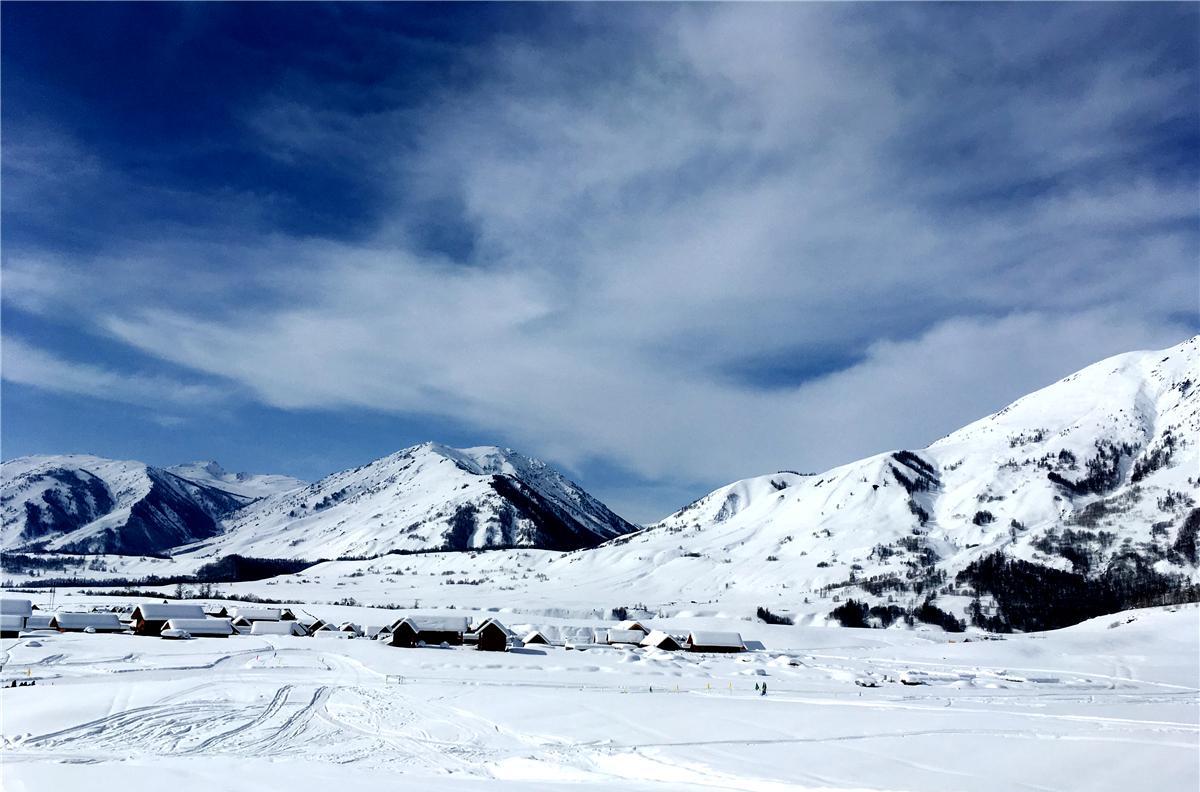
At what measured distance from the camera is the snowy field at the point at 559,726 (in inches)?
1045

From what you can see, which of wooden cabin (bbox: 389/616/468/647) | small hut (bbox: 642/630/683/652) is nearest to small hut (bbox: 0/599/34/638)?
wooden cabin (bbox: 389/616/468/647)

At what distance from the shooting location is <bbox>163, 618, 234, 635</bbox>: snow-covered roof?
99562 millimetres

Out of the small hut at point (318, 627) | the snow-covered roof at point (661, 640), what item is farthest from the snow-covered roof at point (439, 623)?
the small hut at point (318, 627)

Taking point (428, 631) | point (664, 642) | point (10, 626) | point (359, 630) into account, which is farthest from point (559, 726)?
point (10, 626)

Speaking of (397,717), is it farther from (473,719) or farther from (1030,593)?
(1030,593)

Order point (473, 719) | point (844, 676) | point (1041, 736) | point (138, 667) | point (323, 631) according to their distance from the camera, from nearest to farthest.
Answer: point (1041, 736)
point (473, 719)
point (138, 667)
point (844, 676)
point (323, 631)

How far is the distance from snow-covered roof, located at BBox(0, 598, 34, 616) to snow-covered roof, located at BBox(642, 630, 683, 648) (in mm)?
82670

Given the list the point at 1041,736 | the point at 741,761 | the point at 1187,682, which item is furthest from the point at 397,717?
the point at 1187,682

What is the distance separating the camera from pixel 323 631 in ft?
370

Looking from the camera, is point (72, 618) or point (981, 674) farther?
point (72, 618)

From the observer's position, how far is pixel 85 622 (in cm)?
10419

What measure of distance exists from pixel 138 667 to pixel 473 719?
38610 millimetres

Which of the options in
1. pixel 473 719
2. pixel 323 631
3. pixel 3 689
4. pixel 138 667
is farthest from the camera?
pixel 323 631

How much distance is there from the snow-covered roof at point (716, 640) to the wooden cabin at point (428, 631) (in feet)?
98.5
